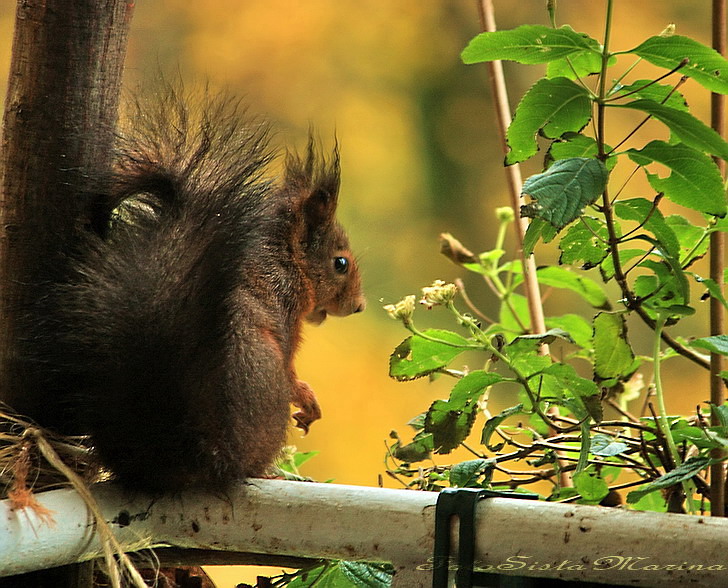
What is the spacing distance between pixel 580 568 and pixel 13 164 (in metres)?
0.75

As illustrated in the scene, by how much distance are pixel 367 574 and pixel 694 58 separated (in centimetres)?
61

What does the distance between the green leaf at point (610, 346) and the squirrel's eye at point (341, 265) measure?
0.66 meters

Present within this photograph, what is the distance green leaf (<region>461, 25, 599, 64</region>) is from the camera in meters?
0.81

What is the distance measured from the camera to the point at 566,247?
37.3 inches

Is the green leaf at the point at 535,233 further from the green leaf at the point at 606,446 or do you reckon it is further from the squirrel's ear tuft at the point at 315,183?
the squirrel's ear tuft at the point at 315,183

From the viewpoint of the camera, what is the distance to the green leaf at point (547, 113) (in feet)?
2.70

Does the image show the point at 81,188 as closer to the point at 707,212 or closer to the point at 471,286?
the point at 707,212

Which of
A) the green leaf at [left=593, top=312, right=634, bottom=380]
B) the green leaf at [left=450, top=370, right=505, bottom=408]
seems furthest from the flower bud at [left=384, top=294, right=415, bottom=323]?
the green leaf at [left=593, top=312, right=634, bottom=380]

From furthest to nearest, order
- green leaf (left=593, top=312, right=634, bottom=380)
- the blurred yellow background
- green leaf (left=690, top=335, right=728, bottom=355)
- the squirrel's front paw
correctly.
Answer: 1. the blurred yellow background
2. the squirrel's front paw
3. green leaf (left=593, top=312, right=634, bottom=380)
4. green leaf (left=690, top=335, right=728, bottom=355)

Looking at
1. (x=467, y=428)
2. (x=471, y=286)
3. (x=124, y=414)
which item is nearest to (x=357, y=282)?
(x=467, y=428)

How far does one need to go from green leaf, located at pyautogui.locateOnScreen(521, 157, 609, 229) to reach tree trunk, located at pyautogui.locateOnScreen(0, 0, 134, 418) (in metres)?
0.51

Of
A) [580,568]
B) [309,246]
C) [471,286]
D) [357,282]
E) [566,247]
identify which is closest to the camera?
[580,568]

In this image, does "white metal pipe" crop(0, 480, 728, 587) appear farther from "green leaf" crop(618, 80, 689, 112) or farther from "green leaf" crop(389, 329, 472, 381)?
"green leaf" crop(618, 80, 689, 112)

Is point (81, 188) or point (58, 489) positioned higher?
point (81, 188)
